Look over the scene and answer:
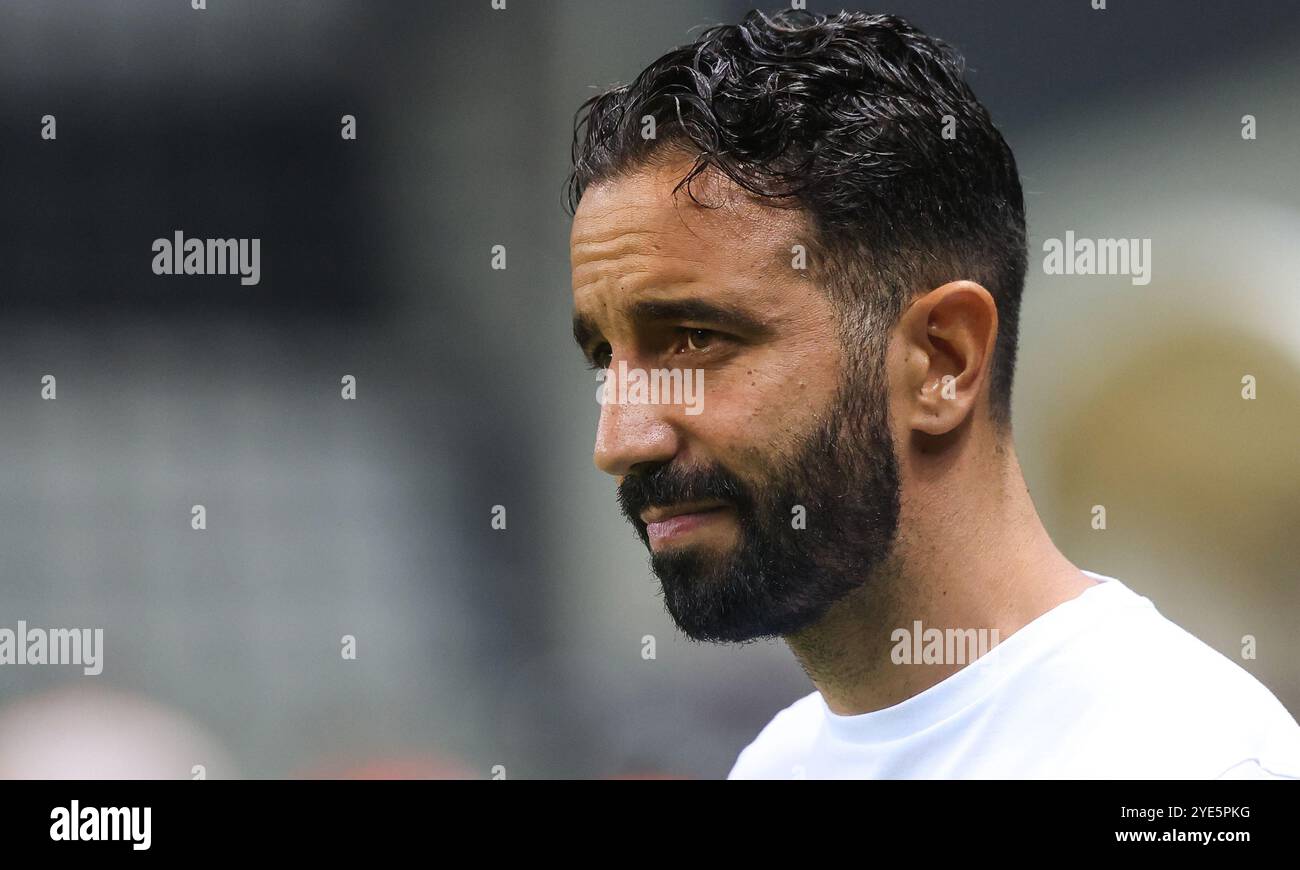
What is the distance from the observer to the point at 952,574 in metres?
2.50

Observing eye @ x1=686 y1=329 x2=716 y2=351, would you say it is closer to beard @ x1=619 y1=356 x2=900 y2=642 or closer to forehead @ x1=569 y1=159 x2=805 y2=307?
forehead @ x1=569 y1=159 x2=805 y2=307

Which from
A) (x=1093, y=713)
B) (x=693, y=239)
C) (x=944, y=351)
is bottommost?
(x=1093, y=713)

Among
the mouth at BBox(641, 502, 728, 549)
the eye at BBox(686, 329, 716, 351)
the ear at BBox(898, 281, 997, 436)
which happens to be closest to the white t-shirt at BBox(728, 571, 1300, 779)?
the ear at BBox(898, 281, 997, 436)

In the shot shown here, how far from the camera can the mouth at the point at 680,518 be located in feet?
8.23

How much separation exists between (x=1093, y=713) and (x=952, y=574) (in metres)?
0.41

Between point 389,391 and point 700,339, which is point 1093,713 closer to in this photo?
point 700,339

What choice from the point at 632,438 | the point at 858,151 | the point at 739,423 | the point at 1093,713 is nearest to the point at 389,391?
the point at 632,438

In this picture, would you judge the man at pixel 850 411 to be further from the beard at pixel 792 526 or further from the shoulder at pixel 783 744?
the shoulder at pixel 783 744

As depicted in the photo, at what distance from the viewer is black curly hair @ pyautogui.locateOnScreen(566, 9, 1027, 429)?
8.13ft

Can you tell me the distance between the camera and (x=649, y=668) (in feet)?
12.3

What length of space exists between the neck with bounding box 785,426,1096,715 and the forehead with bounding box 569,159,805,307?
573 mm

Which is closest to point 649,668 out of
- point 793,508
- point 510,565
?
point 510,565

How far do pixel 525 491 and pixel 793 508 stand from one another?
1.55 m
